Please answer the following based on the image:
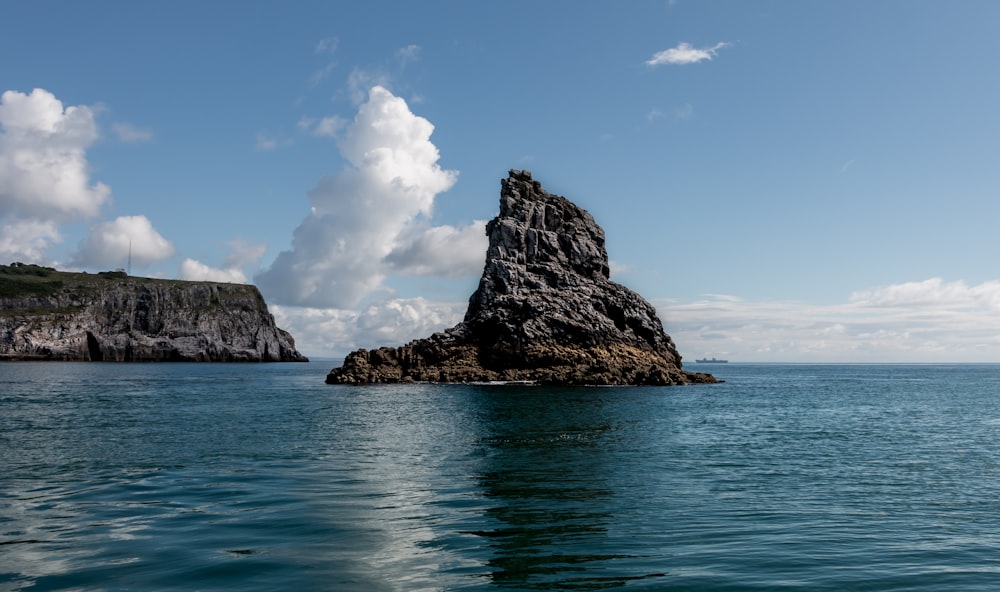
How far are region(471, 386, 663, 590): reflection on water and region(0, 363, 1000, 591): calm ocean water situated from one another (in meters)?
0.09

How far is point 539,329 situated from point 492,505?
247 feet

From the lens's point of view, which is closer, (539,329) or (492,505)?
(492,505)

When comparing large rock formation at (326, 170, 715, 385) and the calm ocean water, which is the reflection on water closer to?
the calm ocean water

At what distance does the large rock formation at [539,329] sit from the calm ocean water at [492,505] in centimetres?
4705

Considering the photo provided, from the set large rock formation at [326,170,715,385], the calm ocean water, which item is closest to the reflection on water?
the calm ocean water

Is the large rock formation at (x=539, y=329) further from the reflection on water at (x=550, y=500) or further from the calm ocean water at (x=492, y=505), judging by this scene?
the calm ocean water at (x=492, y=505)

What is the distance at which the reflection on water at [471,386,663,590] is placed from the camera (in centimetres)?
1387

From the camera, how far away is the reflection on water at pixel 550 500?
13867 mm

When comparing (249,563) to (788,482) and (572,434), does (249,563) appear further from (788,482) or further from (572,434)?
(572,434)

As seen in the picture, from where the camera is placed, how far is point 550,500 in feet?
70.7

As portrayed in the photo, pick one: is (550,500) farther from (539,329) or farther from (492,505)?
(539,329)

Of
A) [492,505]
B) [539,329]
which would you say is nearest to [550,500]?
[492,505]

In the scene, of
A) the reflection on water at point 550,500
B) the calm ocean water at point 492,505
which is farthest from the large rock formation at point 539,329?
the calm ocean water at point 492,505

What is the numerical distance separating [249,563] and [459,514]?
665 centimetres
